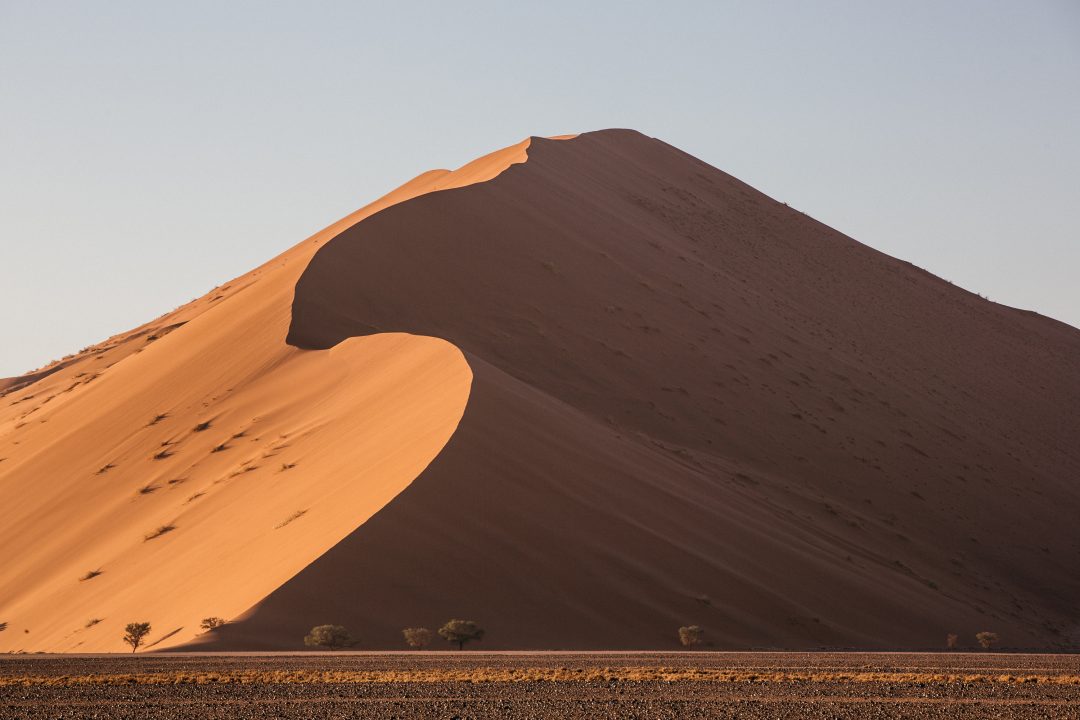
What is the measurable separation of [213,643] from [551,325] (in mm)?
16897

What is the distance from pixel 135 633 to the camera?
52.5 feet

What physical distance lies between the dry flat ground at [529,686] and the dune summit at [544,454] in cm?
193

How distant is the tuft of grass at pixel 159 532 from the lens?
69.4ft

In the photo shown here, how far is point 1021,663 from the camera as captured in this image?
1479 cm

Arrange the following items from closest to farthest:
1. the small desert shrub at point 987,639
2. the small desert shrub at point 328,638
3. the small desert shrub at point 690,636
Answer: the small desert shrub at point 328,638 → the small desert shrub at point 690,636 → the small desert shrub at point 987,639

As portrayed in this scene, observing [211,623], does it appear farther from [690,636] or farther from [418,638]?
[690,636]

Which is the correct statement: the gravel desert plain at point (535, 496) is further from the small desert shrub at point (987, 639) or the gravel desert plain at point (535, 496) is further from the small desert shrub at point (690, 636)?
the small desert shrub at point (987, 639)

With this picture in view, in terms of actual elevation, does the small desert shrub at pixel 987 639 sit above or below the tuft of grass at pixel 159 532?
below

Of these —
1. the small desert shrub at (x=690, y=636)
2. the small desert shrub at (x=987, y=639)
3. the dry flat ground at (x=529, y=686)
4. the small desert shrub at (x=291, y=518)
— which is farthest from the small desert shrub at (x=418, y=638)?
the small desert shrub at (x=987, y=639)

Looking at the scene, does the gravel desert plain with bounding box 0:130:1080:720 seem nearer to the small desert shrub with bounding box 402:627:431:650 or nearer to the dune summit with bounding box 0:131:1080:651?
the dune summit with bounding box 0:131:1080:651

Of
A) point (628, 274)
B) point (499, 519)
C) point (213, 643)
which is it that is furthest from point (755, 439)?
point (213, 643)

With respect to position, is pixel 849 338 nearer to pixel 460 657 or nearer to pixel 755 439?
pixel 755 439

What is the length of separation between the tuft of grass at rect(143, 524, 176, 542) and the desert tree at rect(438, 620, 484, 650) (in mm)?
7381

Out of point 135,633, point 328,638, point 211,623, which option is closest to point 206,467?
point 135,633
